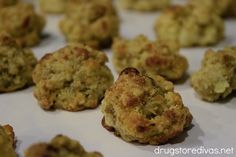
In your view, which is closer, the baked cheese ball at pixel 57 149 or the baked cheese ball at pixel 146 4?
the baked cheese ball at pixel 57 149

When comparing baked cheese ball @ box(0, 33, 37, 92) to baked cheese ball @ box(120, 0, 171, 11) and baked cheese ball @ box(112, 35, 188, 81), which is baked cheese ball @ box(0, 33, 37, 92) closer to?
baked cheese ball @ box(112, 35, 188, 81)

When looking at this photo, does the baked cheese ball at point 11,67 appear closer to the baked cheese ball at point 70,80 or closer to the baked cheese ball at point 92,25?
the baked cheese ball at point 70,80

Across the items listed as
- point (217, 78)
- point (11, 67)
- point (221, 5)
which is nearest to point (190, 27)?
point (221, 5)

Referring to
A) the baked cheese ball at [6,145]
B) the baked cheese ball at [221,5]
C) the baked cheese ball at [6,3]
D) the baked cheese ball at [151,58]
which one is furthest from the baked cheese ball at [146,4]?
the baked cheese ball at [6,145]

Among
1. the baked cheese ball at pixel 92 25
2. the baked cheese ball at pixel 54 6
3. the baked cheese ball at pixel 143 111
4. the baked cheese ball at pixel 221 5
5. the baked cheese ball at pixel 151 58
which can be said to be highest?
the baked cheese ball at pixel 143 111

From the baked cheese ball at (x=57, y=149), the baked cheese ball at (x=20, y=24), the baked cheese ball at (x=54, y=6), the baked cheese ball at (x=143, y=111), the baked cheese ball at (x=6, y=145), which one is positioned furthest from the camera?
the baked cheese ball at (x=54, y=6)
